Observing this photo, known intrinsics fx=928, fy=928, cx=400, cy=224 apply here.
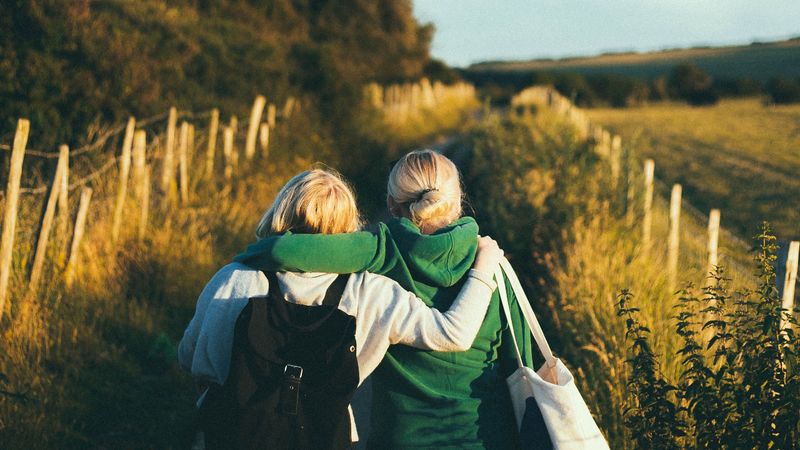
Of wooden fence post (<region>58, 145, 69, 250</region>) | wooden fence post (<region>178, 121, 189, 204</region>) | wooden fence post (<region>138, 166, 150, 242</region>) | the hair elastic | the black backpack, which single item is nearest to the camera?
the black backpack

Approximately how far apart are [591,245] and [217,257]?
350 centimetres

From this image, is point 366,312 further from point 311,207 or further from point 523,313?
point 523,313

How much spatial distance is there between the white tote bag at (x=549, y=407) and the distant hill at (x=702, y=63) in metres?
71.4

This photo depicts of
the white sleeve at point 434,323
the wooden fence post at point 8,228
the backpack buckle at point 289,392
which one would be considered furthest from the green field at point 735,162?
the wooden fence post at point 8,228

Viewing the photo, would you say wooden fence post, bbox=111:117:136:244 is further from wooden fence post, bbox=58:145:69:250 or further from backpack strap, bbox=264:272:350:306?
backpack strap, bbox=264:272:350:306

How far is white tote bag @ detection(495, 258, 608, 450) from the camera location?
2846 mm

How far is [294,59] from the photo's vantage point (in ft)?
66.4

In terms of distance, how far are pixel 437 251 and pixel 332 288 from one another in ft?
1.17

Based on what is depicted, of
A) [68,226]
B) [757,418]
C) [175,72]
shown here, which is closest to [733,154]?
[175,72]

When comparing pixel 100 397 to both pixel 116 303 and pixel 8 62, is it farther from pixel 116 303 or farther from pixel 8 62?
pixel 8 62

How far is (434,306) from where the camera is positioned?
9.97ft

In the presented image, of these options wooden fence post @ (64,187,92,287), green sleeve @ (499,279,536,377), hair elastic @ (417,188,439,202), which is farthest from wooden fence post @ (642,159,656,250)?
hair elastic @ (417,188,439,202)

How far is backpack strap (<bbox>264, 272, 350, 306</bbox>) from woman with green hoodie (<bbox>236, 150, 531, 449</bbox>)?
6 cm

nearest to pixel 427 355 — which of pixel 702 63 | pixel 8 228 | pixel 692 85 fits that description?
pixel 8 228
